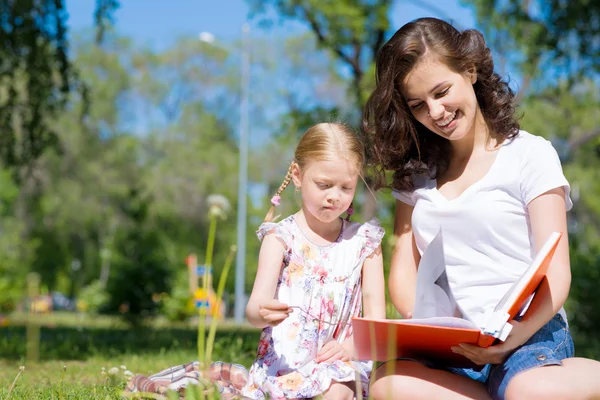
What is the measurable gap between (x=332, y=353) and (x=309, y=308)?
205 mm

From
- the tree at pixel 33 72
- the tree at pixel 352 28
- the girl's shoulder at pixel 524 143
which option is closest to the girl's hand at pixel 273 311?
the girl's shoulder at pixel 524 143

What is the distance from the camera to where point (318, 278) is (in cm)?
319

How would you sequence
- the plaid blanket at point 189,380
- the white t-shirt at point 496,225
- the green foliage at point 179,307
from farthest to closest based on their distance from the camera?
1. the green foliage at point 179,307
2. the plaid blanket at point 189,380
3. the white t-shirt at point 496,225

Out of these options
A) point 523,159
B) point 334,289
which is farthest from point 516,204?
point 334,289

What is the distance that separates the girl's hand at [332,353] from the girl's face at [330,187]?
0.50 meters

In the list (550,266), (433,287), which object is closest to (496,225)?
(550,266)

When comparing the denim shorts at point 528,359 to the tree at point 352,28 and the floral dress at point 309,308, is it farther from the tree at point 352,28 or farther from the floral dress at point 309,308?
the tree at point 352,28

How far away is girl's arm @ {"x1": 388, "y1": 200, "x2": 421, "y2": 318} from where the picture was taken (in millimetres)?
3023

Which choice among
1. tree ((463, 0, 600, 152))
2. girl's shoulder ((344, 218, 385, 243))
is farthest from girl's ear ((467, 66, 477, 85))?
Result: tree ((463, 0, 600, 152))

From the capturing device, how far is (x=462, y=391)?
2633 mm

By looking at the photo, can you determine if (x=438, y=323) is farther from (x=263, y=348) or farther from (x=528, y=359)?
(x=263, y=348)

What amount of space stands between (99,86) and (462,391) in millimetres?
29558

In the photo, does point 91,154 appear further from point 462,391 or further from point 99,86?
point 462,391

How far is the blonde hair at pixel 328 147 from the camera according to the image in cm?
315
